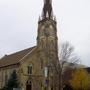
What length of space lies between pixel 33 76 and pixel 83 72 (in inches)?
631

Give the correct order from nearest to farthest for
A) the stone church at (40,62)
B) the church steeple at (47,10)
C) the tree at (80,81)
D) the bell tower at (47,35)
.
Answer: the stone church at (40,62) < the bell tower at (47,35) < the church steeple at (47,10) < the tree at (80,81)

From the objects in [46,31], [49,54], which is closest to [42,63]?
[49,54]

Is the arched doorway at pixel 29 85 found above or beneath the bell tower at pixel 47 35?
beneath

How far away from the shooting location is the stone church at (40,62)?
60.8m

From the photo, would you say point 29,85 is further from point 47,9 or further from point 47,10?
point 47,9

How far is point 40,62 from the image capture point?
63875mm

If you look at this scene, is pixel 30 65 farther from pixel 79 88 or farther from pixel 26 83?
pixel 79 88

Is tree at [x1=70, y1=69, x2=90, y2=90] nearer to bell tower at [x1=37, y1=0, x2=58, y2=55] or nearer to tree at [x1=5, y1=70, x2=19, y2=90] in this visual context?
bell tower at [x1=37, y1=0, x2=58, y2=55]

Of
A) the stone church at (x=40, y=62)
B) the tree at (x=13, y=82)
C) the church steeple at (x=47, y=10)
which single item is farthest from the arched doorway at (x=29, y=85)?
the church steeple at (x=47, y=10)

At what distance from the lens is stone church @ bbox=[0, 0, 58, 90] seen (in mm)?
60844

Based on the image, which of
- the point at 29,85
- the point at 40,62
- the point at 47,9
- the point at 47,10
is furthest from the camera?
the point at 47,9

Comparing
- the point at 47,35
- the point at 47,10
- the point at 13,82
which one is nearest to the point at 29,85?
the point at 13,82

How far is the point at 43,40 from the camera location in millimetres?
64875

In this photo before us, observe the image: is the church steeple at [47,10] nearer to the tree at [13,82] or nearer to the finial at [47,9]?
the finial at [47,9]
